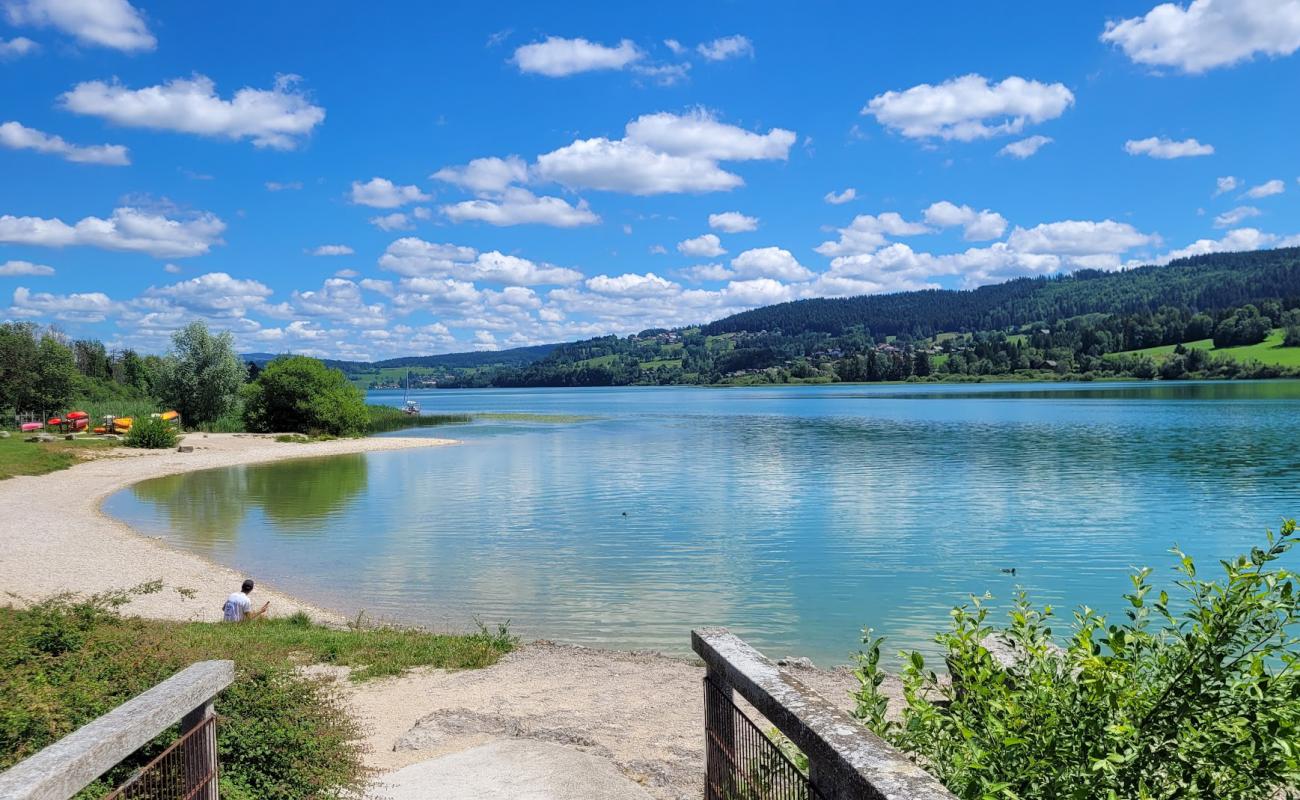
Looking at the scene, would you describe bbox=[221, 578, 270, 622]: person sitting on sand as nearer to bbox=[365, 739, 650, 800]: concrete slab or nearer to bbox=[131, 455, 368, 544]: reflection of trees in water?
bbox=[365, 739, 650, 800]: concrete slab

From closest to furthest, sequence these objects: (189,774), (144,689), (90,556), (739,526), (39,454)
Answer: (189,774), (144,689), (90,556), (739,526), (39,454)

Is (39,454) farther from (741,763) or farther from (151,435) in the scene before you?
(741,763)

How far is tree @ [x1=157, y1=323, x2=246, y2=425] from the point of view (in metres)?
85.7

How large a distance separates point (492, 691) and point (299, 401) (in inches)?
3143

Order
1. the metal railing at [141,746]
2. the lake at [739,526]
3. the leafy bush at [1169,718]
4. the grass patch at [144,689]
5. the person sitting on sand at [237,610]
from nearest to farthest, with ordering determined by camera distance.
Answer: the metal railing at [141,746], the leafy bush at [1169,718], the grass patch at [144,689], the person sitting on sand at [237,610], the lake at [739,526]

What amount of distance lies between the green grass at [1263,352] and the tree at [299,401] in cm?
17643

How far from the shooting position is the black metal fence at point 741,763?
459 cm

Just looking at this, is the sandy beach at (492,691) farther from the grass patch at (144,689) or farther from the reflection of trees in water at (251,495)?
the reflection of trees in water at (251,495)

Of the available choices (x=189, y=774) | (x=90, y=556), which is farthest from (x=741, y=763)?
(x=90, y=556)

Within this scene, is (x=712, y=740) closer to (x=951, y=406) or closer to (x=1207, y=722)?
(x=1207, y=722)

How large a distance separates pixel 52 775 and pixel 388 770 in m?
5.56

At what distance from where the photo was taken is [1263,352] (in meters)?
178

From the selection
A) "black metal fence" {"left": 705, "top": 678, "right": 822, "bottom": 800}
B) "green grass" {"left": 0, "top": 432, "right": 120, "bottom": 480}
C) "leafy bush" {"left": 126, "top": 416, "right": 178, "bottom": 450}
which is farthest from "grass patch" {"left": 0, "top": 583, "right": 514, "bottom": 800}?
"leafy bush" {"left": 126, "top": 416, "right": 178, "bottom": 450}

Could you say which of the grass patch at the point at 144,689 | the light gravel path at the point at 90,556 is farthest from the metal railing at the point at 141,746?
the light gravel path at the point at 90,556
